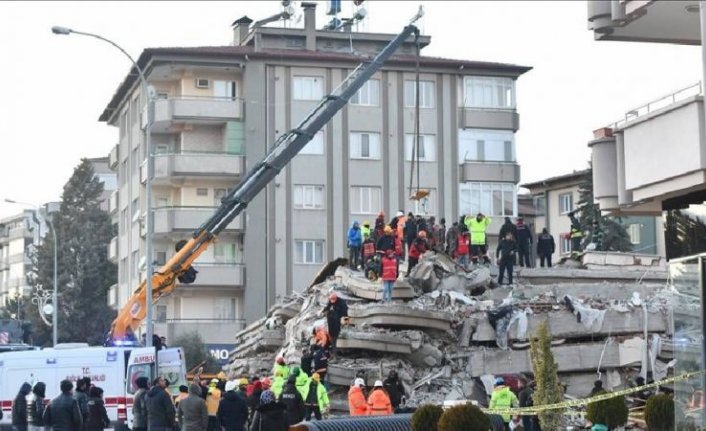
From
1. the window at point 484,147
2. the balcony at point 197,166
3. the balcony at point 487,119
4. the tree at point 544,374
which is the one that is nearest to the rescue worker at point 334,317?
the tree at point 544,374

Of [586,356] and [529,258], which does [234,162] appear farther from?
[586,356]

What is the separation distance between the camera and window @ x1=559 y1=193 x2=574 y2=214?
85.2 meters

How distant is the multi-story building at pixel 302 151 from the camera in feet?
225

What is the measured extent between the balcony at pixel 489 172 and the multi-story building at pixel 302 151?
47 millimetres

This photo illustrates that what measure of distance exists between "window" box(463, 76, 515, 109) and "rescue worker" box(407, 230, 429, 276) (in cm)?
3639

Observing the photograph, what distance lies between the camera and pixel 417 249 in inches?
1478

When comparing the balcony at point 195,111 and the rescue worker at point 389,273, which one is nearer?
the rescue worker at point 389,273

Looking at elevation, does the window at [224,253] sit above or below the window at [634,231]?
below

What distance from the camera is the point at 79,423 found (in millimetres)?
24547

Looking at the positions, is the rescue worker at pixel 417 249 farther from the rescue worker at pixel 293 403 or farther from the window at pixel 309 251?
the window at pixel 309 251

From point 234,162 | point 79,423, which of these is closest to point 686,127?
point 79,423

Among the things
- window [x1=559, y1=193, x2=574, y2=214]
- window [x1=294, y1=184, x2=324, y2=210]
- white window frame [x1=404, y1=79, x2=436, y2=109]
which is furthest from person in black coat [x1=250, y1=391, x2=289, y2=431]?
window [x1=559, y1=193, x2=574, y2=214]

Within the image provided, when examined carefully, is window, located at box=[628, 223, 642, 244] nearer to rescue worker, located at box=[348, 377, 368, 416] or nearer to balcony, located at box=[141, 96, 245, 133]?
balcony, located at box=[141, 96, 245, 133]

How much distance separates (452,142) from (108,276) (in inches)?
1041
